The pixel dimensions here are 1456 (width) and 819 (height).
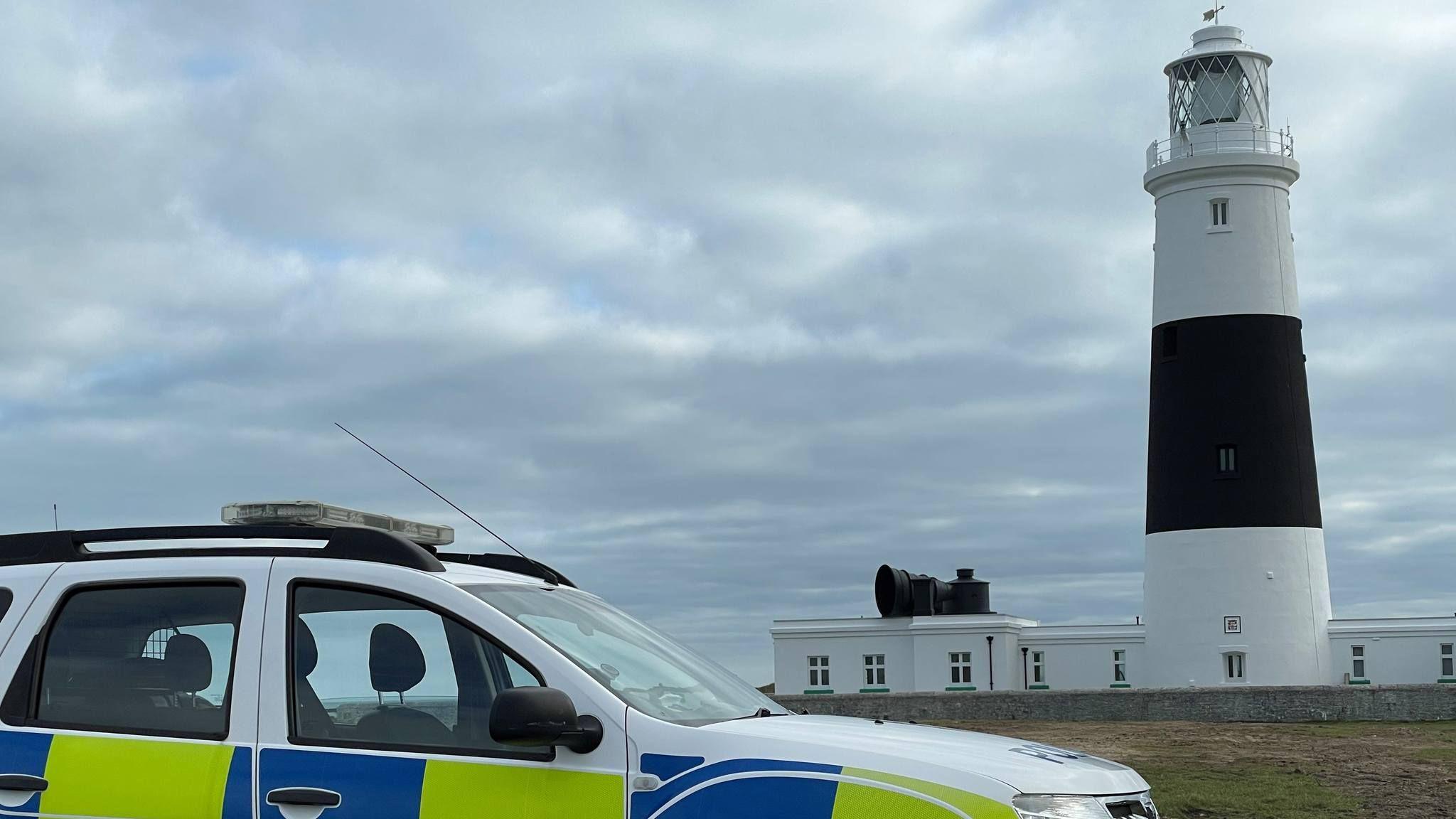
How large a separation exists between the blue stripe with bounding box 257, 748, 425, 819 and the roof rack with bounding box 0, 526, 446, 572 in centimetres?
69

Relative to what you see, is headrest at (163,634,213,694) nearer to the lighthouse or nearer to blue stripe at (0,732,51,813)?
blue stripe at (0,732,51,813)

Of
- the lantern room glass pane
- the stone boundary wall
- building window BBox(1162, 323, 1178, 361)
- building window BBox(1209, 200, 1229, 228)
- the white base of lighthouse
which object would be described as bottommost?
the stone boundary wall

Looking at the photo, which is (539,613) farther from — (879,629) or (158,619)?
(879,629)

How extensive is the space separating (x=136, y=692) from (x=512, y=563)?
4.95 feet

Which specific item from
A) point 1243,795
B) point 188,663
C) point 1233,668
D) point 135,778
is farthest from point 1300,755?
point 135,778

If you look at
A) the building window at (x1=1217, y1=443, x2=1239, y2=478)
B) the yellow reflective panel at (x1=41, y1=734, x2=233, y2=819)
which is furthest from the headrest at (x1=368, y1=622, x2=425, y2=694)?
the building window at (x1=1217, y1=443, x2=1239, y2=478)

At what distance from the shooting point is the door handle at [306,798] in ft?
17.3

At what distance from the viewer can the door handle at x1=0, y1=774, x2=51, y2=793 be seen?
18.2ft

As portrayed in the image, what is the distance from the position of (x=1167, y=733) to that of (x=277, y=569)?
24554 mm

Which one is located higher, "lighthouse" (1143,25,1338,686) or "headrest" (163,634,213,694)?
"lighthouse" (1143,25,1338,686)

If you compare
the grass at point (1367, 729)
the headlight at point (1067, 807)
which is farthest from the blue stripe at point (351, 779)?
the grass at point (1367, 729)

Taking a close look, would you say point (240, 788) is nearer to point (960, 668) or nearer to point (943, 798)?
point (943, 798)

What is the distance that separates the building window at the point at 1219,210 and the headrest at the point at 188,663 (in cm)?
3519

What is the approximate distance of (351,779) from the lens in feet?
17.4
